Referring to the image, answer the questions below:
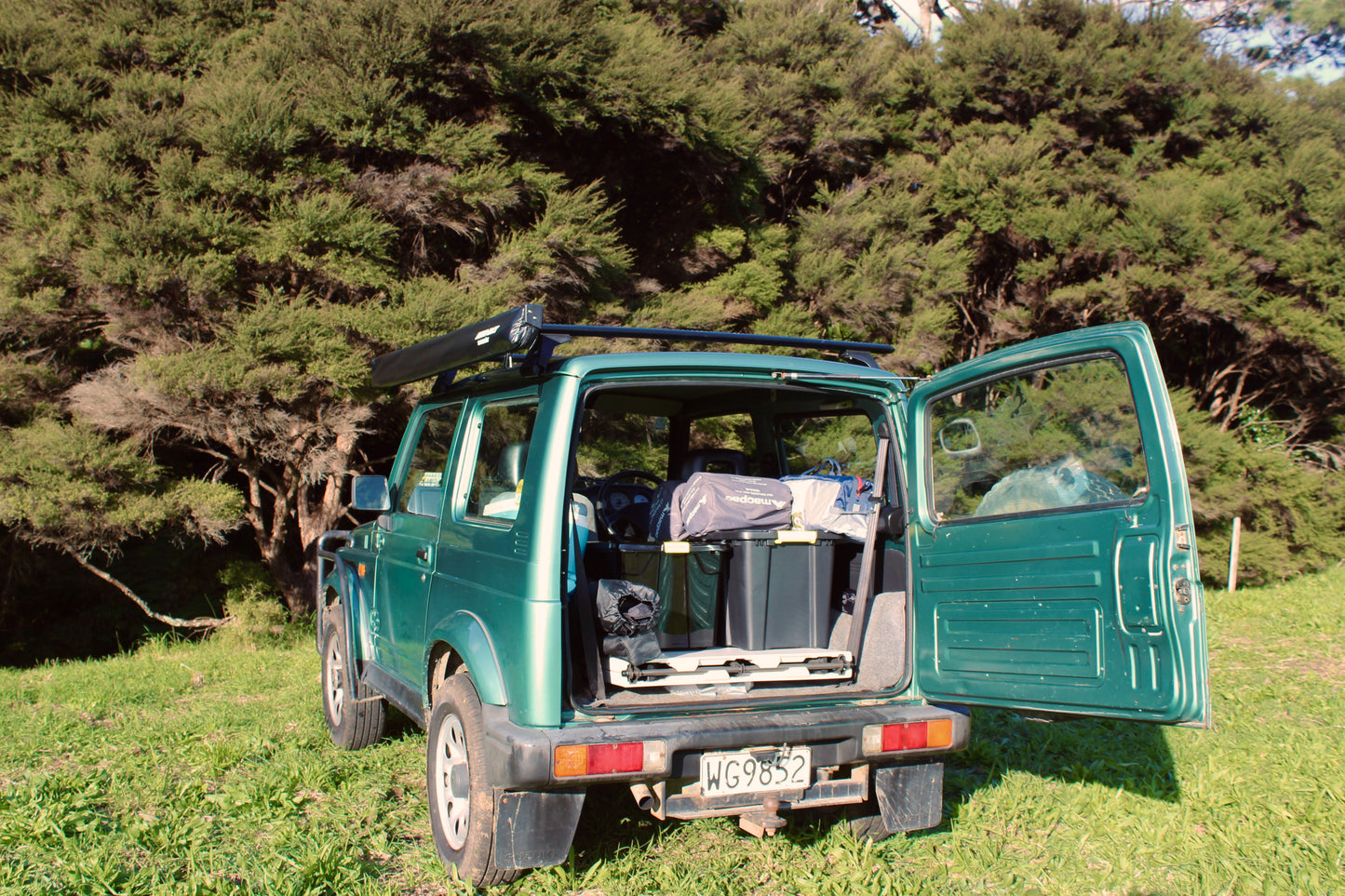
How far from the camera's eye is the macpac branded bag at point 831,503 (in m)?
4.00

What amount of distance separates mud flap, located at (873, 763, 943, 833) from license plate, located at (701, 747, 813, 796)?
43 centimetres

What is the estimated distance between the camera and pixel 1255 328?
14344 mm

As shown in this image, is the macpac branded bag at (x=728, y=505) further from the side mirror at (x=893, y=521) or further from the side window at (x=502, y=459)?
the side window at (x=502, y=459)

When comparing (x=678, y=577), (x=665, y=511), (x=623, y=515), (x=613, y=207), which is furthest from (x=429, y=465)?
(x=613, y=207)

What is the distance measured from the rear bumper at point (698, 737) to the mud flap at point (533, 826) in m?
0.13

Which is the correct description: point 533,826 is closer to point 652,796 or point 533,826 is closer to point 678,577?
point 652,796

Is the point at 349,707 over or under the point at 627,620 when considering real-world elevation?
under

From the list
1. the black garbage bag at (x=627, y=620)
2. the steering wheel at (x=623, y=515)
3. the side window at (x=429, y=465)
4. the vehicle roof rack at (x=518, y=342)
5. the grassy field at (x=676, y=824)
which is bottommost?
the grassy field at (x=676, y=824)

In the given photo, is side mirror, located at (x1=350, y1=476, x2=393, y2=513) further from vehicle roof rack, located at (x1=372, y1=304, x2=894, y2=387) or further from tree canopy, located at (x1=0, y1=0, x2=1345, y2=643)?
tree canopy, located at (x1=0, y1=0, x2=1345, y2=643)

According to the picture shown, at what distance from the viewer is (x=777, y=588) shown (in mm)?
3895

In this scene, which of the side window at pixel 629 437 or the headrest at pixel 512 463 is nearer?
the headrest at pixel 512 463

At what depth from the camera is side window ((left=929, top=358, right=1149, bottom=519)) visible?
3.01 m

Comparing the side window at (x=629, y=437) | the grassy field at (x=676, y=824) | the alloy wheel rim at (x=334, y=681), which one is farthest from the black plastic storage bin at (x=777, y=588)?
the alloy wheel rim at (x=334, y=681)

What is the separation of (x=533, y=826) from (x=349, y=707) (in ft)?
7.38
